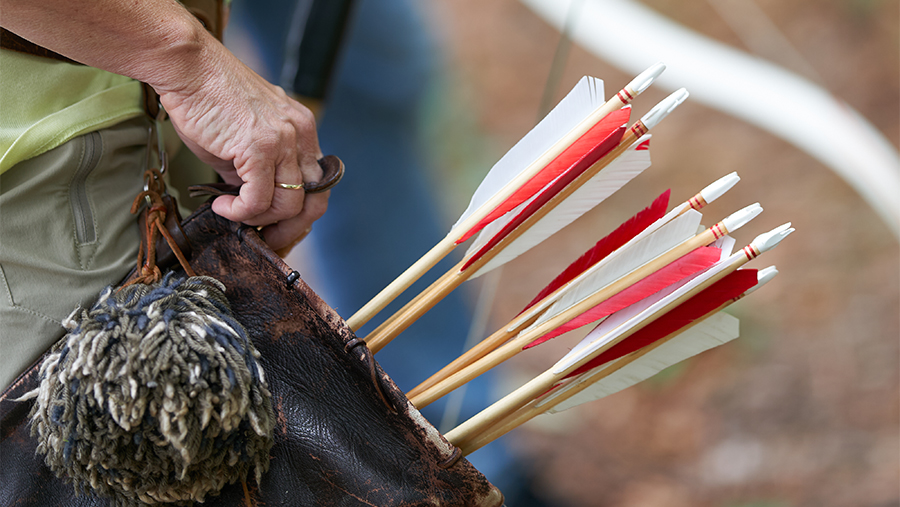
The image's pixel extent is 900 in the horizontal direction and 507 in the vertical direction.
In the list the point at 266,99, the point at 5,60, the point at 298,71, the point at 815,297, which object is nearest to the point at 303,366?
the point at 266,99

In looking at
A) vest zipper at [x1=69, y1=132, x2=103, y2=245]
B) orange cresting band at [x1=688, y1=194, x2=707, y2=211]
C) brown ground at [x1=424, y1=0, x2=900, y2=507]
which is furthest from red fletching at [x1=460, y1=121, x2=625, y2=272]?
brown ground at [x1=424, y1=0, x2=900, y2=507]

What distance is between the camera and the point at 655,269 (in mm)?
522

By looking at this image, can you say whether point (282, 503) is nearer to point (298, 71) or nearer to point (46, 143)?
point (46, 143)

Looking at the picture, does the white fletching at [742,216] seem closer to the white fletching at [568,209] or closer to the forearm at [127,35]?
the white fletching at [568,209]

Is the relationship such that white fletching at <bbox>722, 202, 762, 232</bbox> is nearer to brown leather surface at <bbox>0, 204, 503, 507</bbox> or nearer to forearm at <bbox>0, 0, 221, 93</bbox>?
brown leather surface at <bbox>0, 204, 503, 507</bbox>

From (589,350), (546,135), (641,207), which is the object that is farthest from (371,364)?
(641,207)

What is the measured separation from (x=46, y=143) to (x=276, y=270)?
0.25 meters

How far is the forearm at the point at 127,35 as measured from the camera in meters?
0.43

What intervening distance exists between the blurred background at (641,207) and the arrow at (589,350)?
868 millimetres

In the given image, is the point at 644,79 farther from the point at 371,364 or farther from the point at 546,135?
the point at 371,364

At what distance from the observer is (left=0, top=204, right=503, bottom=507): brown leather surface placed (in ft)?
1.62

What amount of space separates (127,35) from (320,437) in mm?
398

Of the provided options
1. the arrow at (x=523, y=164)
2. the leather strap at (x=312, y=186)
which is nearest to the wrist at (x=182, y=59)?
the leather strap at (x=312, y=186)

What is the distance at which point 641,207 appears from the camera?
1366 millimetres
